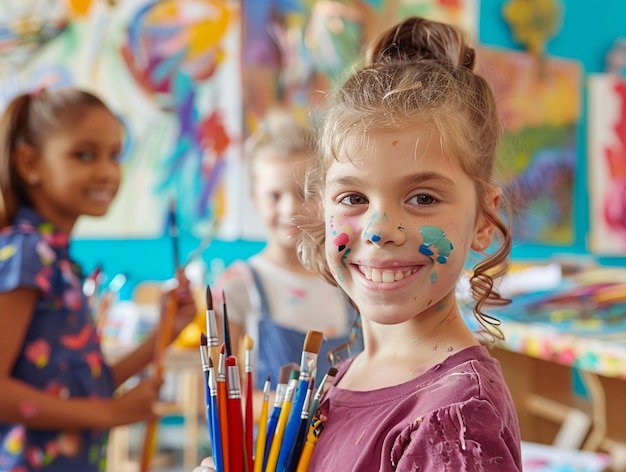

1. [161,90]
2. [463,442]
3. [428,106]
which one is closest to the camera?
[463,442]

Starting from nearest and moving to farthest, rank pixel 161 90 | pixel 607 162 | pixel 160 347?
pixel 160 347 → pixel 161 90 → pixel 607 162

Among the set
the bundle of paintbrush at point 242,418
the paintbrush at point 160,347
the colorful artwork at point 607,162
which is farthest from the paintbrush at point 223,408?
the colorful artwork at point 607,162

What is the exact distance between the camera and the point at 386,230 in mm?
608

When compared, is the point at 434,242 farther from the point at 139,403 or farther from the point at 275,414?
the point at 139,403

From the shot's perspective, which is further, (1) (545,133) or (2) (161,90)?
(1) (545,133)

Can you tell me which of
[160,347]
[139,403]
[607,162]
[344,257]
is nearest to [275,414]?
[344,257]

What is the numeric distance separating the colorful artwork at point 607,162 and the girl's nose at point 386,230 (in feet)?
11.2

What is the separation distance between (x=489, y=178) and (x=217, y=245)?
Answer: 8.85ft

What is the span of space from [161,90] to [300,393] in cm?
272

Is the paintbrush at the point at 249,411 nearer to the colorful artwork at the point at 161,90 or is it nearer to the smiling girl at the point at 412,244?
the smiling girl at the point at 412,244

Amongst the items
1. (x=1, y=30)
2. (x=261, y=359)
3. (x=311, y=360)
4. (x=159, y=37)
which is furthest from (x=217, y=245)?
(x=311, y=360)

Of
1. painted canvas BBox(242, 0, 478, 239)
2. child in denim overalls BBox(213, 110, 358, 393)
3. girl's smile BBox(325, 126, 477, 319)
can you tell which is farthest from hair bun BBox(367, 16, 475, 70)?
painted canvas BBox(242, 0, 478, 239)

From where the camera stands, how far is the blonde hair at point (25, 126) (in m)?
1.25

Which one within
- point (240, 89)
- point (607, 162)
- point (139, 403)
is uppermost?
point (240, 89)
